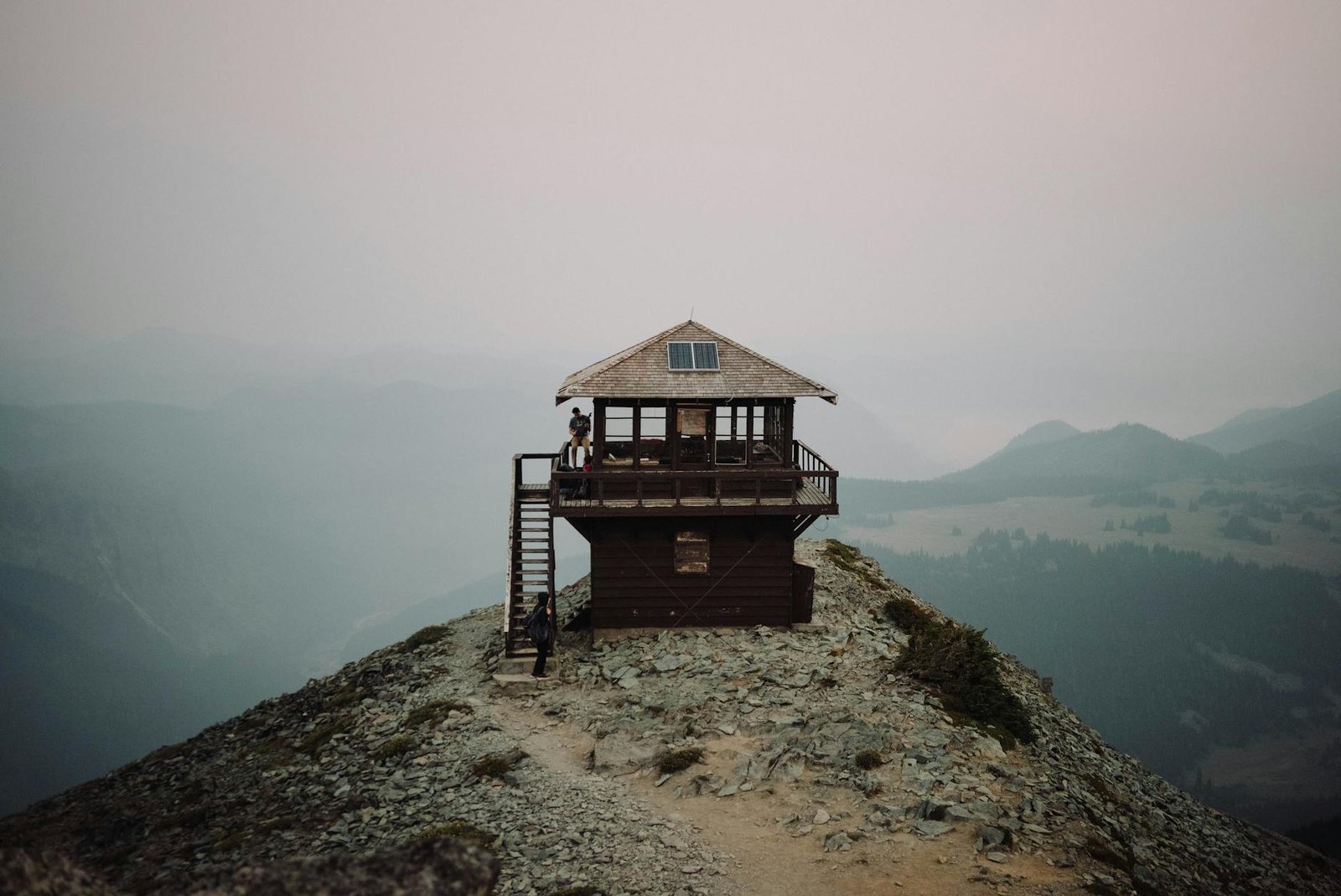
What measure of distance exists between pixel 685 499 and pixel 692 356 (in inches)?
205

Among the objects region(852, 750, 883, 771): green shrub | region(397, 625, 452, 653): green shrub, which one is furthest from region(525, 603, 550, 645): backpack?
region(852, 750, 883, 771): green shrub

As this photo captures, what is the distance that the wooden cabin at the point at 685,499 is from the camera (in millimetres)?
23141

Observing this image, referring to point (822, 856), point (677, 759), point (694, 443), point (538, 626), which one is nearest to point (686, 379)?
point (694, 443)

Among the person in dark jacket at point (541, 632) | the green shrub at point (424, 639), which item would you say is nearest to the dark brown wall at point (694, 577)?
the person in dark jacket at point (541, 632)

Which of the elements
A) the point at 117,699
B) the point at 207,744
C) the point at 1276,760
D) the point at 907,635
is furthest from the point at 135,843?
the point at 1276,760

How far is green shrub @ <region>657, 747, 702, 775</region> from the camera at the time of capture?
1639 cm

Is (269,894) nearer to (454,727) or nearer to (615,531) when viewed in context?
(454,727)

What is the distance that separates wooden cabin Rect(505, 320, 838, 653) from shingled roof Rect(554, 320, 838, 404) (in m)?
0.05

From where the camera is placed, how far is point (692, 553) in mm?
24219

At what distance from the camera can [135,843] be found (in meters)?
15.8

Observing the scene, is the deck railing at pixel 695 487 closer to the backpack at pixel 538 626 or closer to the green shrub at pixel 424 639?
the backpack at pixel 538 626

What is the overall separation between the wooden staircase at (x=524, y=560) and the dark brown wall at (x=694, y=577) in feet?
5.40

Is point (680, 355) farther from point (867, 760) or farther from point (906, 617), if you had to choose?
point (867, 760)

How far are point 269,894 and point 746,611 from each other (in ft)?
67.1
